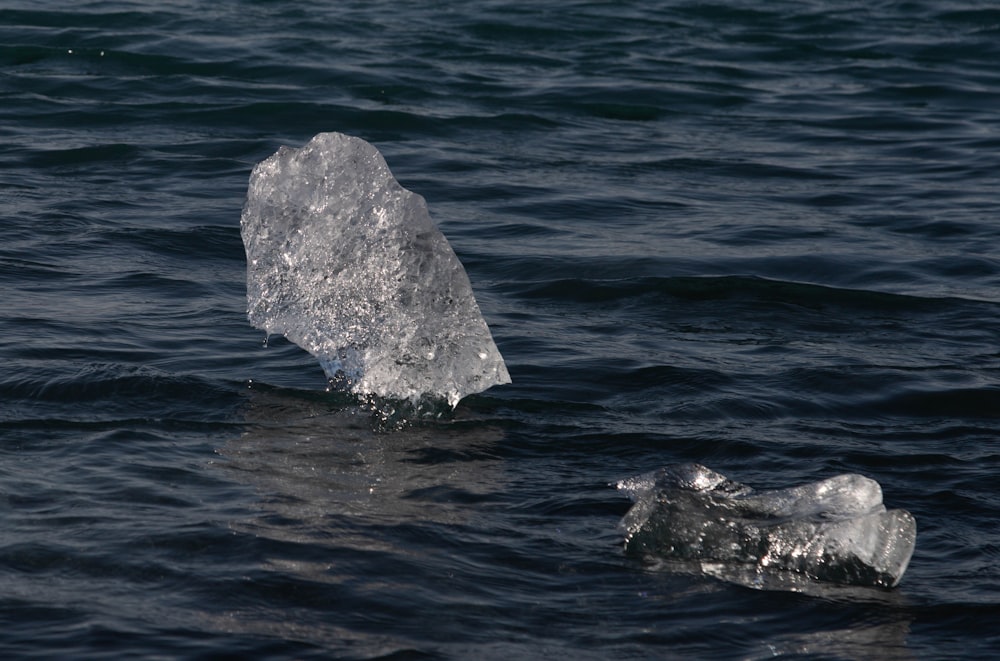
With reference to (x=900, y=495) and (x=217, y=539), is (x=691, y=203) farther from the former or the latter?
(x=217, y=539)

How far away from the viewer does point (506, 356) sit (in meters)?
6.46

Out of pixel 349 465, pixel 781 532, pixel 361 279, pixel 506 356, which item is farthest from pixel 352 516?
pixel 506 356

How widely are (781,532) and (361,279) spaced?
200cm

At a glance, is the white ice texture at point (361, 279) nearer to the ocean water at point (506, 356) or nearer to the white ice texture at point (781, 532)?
the ocean water at point (506, 356)

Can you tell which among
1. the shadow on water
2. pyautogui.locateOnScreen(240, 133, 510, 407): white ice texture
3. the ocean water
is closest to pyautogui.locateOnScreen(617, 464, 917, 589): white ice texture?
the ocean water

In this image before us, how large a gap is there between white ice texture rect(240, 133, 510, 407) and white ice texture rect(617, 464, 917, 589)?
1191 mm

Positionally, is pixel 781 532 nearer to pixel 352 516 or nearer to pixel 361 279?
pixel 352 516

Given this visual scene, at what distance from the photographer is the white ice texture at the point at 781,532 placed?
4.23 meters

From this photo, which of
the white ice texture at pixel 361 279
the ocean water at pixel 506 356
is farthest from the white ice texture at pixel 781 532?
the white ice texture at pixel 361 279

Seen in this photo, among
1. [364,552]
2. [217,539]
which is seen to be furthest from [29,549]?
[364,552]

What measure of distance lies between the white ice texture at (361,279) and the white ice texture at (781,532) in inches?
46.9

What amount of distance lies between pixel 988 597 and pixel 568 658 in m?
1.22

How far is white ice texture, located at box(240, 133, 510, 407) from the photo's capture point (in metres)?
5.54

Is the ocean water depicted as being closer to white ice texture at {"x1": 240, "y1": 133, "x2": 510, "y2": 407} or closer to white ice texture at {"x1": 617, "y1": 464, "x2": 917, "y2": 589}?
white ice texture at {"x1": 617, "y1": 464, "x2": 917, "y2": 589}
